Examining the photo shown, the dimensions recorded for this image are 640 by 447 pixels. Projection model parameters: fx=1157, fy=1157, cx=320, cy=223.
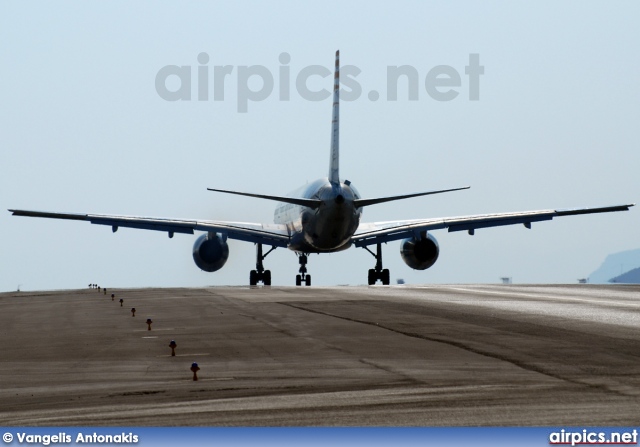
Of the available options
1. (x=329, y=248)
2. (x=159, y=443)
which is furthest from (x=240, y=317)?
(x=329, y=248)

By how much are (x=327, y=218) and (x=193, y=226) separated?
9920mm

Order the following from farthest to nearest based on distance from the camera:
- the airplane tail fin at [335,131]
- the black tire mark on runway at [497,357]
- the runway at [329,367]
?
the airplane tail fin at [335,131]
the black tire mark on runway at [497,357]
the runway at [329,367]

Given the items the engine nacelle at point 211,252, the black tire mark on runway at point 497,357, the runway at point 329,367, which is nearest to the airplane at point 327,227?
the engine nacelle at point 211,252

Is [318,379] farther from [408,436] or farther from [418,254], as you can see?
[418,254]

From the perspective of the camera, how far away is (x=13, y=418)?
13031 mm

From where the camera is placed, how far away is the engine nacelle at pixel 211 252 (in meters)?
65.7

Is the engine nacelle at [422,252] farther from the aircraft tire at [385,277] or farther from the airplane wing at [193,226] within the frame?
the airplane wing at [193,226]

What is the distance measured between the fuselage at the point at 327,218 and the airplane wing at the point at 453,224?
309 cm

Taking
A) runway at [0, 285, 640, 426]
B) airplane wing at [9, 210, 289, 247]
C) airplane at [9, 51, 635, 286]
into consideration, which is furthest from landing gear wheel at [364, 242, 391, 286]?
runway at [0, 285, 640, 426]

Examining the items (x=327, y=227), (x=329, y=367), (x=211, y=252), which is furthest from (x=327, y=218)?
(x=329, y=367)

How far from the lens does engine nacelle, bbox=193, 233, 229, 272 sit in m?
65.7

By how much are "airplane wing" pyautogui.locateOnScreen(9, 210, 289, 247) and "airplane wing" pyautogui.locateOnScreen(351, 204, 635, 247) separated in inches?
197

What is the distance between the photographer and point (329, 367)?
17.5 meters

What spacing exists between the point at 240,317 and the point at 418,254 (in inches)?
1514
